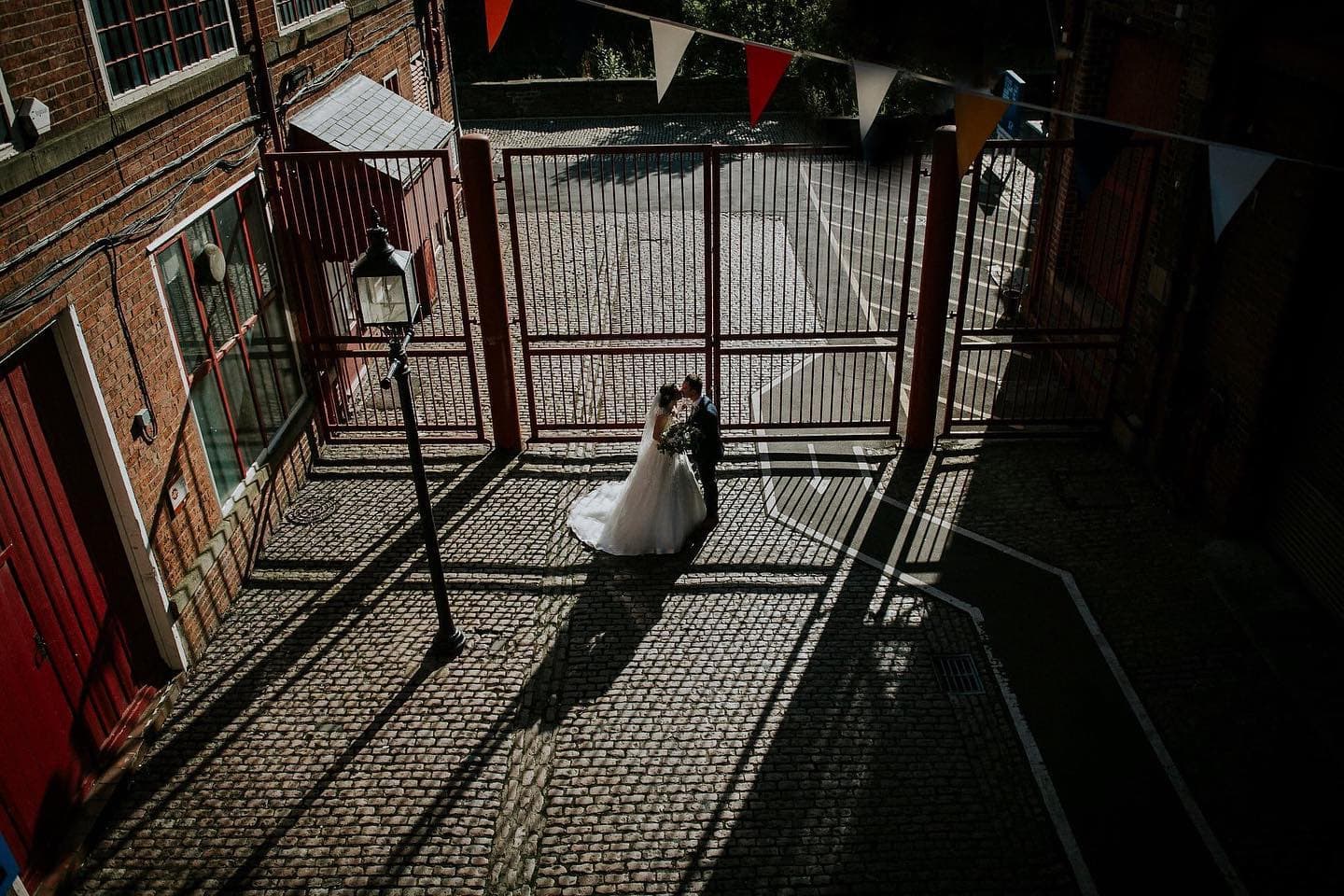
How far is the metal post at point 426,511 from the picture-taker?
6.56 meters

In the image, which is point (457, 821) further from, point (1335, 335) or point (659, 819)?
point (1335, 335)

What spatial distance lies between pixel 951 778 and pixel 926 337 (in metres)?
4.51

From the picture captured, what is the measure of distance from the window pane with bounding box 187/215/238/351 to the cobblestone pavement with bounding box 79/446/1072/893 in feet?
6.32

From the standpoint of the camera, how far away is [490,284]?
9.14m

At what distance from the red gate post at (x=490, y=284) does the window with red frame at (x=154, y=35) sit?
2.14 m

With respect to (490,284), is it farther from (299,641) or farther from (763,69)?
(299,641)

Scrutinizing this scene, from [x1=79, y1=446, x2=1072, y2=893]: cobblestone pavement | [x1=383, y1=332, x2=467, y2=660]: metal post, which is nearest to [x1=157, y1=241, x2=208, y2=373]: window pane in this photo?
[x1=383, y1=332, x2=467, y2=660]: metal post

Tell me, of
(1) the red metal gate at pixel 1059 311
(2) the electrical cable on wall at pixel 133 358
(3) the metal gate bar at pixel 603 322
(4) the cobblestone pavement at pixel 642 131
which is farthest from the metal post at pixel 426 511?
(4) the cobblestone pavement at pixel 642 131

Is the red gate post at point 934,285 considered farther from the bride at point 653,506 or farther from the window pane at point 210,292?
the window pane at point 210,292

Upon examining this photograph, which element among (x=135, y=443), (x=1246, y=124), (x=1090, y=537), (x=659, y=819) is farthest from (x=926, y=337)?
(x=135, y=443)

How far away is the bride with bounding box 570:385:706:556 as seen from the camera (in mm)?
8398

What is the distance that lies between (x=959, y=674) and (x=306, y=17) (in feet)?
29.6

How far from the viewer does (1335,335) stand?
283 inches

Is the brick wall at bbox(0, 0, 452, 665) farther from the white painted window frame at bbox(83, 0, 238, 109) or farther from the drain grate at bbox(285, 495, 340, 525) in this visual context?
the drain grate at bbox(285, 495, 340, 525)
